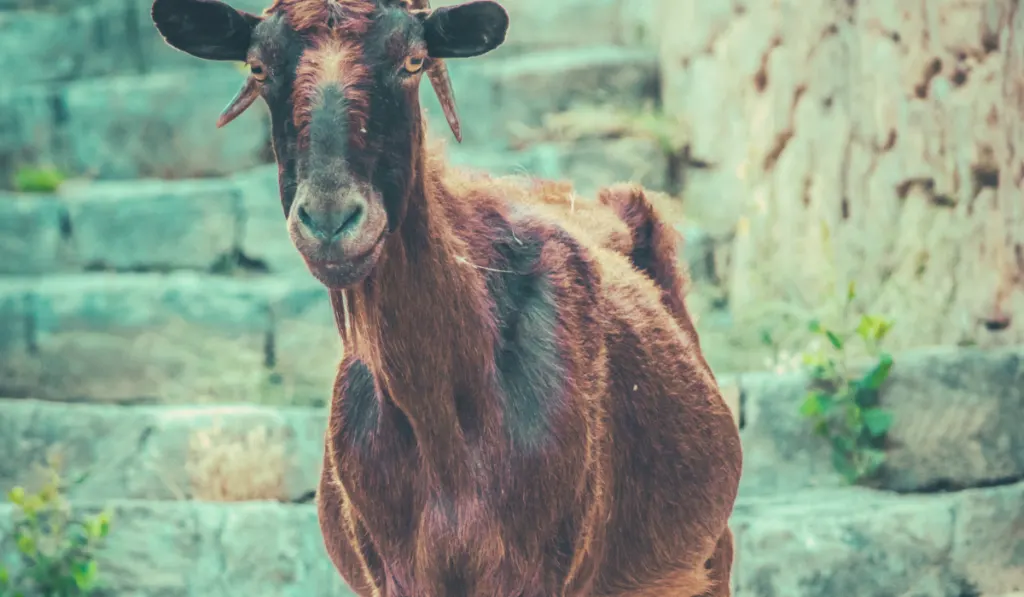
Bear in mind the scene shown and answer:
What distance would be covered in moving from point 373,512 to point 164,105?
6.38 meters

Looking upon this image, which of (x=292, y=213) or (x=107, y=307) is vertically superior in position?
(x=292, y=213)

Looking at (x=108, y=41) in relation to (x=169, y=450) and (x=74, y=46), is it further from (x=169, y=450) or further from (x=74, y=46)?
(x=169, y=450)

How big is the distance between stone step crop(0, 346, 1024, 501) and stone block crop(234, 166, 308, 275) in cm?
201

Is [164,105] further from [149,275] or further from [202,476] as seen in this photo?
[202,476]

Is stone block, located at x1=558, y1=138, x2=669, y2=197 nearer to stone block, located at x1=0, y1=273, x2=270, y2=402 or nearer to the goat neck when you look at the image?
stone block, located at x1=0, y1=273, x2=270, y2=402

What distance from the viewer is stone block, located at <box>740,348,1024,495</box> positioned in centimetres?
546

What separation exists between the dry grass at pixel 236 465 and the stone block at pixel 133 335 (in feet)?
4.25

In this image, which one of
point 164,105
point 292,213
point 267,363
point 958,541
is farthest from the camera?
point 164,105

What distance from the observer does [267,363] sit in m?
7.40

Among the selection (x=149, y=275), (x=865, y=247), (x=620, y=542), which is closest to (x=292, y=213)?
(x=620, y=542)

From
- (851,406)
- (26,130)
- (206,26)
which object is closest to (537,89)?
(26,130)

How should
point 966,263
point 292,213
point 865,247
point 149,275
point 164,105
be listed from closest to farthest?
1. point 292,213
2. point 966,263
3. point 865,247
4. point 149,275
5. point 164,105

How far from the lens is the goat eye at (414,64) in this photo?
2709mm

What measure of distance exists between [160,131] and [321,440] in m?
3.88
